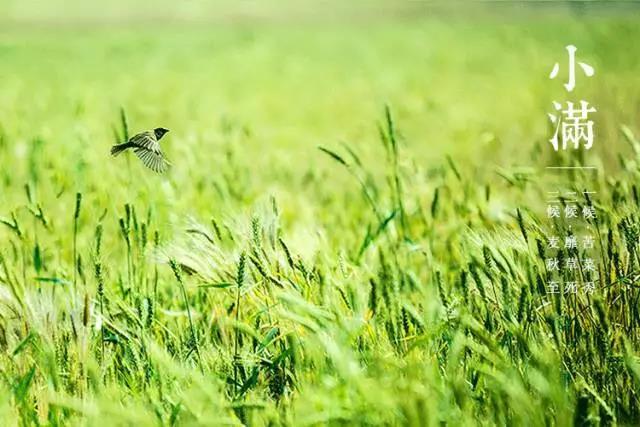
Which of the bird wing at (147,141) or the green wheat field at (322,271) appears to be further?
the bird wing at (147,141)

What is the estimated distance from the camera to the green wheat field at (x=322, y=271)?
1.32 meters

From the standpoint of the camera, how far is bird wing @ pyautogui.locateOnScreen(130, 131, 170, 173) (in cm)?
192

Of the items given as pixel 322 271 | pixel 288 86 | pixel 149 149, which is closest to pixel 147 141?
pixel 149 149

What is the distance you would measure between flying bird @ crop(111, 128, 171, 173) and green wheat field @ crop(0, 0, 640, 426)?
0.13 feet

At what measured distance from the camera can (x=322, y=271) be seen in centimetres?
164

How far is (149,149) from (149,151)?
12 millimetres

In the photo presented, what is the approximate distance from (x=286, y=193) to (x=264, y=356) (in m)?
1.72

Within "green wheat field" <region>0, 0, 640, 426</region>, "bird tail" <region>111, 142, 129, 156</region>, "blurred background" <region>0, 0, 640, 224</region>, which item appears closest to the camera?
"green wheat field" <region>0, 0, 640, 426</region>

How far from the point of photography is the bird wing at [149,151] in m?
1.92

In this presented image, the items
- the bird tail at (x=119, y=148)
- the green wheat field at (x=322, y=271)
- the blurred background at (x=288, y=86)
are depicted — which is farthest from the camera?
the blurred background at (x=288, y=86)

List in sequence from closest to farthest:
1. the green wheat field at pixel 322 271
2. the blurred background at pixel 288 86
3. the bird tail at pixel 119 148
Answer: the green wheat field at pixel 322 271
the bird tail at pixel 119 148
the blurred background at pixel 288 86

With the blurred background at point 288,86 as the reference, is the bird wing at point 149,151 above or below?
below

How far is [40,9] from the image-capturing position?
402 inches

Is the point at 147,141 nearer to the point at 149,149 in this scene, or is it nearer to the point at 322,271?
the point at 149,149
